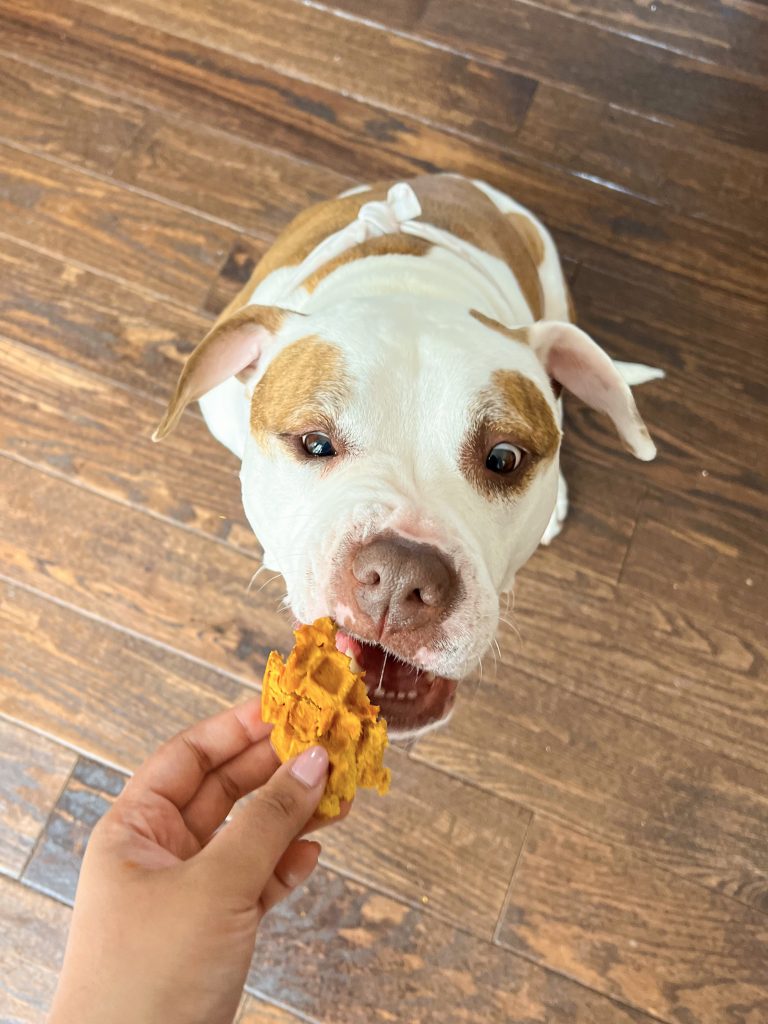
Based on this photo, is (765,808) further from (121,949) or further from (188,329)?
(188,329)

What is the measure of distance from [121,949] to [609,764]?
164 centimetres

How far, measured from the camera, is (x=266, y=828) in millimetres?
1186

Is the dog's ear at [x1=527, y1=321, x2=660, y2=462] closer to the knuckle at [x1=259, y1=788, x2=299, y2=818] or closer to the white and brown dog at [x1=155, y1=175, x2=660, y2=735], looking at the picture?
the white and brown dog at [x1=155, y1=175, x2=660, y2=735]

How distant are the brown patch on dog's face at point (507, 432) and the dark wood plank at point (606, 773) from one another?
1.07 meters

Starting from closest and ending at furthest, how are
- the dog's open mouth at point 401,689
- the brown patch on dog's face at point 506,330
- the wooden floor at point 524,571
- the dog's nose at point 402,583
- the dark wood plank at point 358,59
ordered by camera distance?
the dog's nose at point 402,583 < the dog's open mouth at point 401,689 < the brown patch on dog's face at point 506,330 < the wooden floor at point 524,571 < the dark wood plank at point 358,59

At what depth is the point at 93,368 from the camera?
270 cm

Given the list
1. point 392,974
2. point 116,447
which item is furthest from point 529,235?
point 392,974

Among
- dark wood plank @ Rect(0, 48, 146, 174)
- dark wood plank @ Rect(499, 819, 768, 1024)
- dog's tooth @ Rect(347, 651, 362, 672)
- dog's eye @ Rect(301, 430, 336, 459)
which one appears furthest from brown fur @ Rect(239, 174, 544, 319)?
dark wood plank @ Rect(499, 819, 768, 1024)

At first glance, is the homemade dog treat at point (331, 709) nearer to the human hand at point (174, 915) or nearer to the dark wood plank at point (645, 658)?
the human hand at point (174, 915)

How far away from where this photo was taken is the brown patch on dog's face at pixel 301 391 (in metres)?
→ 1.45

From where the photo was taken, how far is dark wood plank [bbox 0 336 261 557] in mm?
2555

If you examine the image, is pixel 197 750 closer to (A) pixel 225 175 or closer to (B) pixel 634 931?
(B) pixel 634 931

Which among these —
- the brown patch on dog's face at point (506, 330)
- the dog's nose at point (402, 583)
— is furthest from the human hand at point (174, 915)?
the brown patch on dog's face at point (506, 330)

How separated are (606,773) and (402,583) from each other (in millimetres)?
1474
